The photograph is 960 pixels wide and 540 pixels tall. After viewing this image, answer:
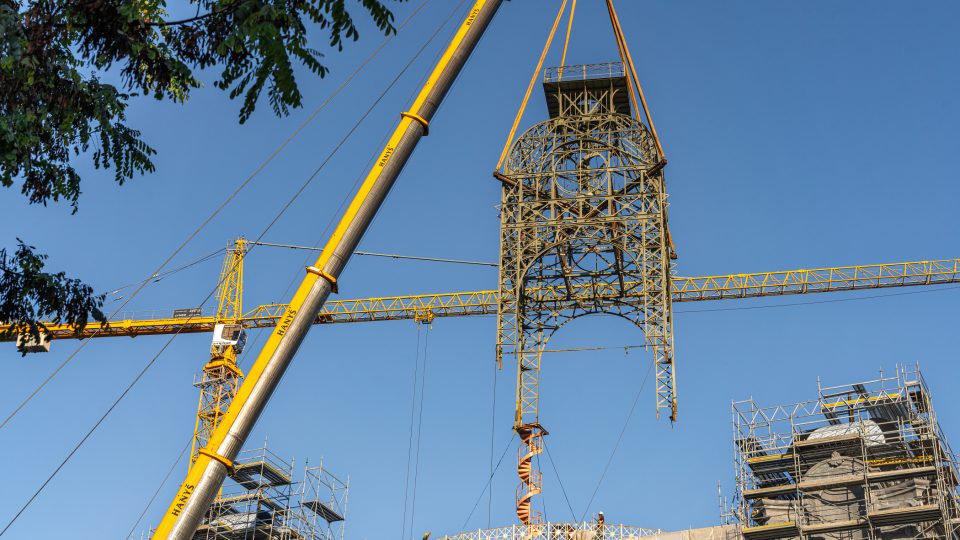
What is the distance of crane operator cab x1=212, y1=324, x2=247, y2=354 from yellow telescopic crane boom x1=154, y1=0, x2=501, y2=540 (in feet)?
190

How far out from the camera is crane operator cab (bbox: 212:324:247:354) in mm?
81938

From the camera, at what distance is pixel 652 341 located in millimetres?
53250

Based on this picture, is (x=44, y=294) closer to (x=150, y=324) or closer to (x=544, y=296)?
(x=544, y=296)

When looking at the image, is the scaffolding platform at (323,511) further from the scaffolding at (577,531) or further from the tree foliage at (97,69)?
the tree foliage at (97,69)

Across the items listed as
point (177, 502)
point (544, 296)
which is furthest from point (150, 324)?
point (177, 502)

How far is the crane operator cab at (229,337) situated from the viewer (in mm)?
81938

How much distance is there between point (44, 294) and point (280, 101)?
440cm

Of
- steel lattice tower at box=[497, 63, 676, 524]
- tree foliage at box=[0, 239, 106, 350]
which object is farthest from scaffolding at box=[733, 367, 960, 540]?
tree foliage at box=[0, 239, 106, 350]

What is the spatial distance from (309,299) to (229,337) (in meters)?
60.7

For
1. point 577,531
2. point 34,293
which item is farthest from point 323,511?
point 34,293

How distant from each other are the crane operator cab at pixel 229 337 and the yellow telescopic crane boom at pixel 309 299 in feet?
190

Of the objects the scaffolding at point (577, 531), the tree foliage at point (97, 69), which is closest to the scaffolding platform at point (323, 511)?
the scaffolding at point (577, 531)

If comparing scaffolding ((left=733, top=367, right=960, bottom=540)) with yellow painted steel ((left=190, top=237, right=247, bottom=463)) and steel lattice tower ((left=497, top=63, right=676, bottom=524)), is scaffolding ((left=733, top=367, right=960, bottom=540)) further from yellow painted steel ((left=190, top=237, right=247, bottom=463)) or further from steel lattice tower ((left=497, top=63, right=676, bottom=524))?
yellow painted steel ((left=190, top=237, right=247, bottom=463))

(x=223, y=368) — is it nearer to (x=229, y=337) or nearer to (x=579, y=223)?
(x=229, y=337)
